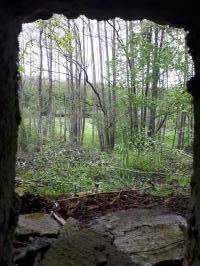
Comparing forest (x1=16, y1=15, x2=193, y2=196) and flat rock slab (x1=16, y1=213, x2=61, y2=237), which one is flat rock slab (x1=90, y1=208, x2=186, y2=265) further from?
forest (x1=16, y1=15, x2=193, y2=196)

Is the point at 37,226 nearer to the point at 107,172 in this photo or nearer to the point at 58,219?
the point at 58,219

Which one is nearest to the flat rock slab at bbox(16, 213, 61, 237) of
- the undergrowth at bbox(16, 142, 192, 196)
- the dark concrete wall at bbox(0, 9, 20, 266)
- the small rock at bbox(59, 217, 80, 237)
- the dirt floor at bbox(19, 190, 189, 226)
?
the small rock at bbox(59, 217, 80, 237)

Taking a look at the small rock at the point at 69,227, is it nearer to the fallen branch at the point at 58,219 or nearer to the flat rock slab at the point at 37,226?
the flat rock slab at the point at 37,226

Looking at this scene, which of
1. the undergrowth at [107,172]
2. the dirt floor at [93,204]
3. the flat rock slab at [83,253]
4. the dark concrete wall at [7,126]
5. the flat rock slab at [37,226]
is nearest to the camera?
the dark concrete wall at [7,126]

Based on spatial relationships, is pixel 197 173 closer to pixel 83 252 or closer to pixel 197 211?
pixel 197 211

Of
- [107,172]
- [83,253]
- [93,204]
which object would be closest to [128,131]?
[107,172]

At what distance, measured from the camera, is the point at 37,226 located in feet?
13.2

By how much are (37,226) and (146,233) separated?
1246 millimetres

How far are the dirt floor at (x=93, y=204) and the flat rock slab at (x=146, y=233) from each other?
376mm

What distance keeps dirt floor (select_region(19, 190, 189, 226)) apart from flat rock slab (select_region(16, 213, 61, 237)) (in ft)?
1.35

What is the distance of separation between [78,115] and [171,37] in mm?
9021

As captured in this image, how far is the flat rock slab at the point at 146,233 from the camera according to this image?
3445 mm

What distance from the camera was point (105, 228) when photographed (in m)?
4.00

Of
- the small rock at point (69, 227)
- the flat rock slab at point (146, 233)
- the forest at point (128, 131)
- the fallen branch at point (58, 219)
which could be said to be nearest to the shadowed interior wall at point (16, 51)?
the flat rock slab at point (146, 233)
